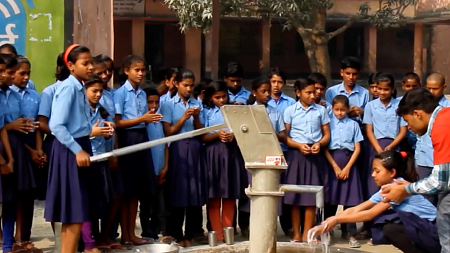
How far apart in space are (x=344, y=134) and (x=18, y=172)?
246 centimetres

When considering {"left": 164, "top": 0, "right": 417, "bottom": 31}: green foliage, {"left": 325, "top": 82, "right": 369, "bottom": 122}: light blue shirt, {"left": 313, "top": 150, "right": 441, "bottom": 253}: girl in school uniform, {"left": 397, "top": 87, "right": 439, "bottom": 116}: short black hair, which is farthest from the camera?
{"left": 164, "top": 0, "right": 417, "bottom": 31}: green foliage

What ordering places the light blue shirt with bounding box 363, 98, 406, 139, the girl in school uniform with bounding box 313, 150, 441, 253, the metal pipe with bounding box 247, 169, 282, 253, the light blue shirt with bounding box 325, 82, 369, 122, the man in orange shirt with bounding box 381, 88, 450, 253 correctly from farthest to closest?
the light blue shirt with bounding box 325, 82, 369, 122, the light blue shirt with bounding box 363, 98, 406, 139, the girl in school uniform with bounding box 313, 150, 441, 253, the man in orange shirt with bounding box 381, 88, 450, 253, the metal pipe with bounding box 247, 169, 282, 253

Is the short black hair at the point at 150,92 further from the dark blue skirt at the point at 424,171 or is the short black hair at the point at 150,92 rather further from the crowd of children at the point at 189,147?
the dark blue skirt at the point at 424,171

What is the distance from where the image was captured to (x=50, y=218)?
4.39 meters

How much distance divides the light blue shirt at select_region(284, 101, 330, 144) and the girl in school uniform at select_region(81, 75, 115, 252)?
1.41 meters

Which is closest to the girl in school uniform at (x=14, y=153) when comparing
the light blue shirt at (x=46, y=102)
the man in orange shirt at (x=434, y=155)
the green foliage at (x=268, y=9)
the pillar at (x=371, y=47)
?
the light blue shirt at (x=46, y=102)

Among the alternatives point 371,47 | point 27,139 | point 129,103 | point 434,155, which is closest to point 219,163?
point 129,103

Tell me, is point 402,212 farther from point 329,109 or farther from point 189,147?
point 189,147

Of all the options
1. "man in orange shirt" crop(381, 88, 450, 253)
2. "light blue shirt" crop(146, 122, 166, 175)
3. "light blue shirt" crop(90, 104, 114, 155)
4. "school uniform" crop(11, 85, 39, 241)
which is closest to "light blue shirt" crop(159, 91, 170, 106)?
"light blue shirt" crop(146, 122, 166, 175)

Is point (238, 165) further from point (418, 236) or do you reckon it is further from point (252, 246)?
point (252, 246)

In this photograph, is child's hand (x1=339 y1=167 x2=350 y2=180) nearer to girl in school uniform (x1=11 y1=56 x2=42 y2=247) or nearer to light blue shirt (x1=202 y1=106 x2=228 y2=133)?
light blue shirt (x1=202 y1=106 x2=228 y2=133)

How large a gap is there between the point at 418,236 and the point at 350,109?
1.90 metres

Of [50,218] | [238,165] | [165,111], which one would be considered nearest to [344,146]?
[238,165]

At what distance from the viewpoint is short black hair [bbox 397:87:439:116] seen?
3.96 m
